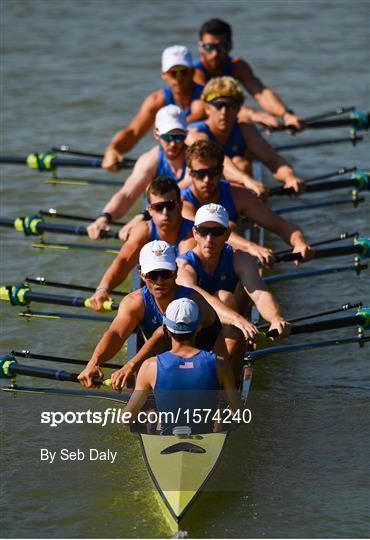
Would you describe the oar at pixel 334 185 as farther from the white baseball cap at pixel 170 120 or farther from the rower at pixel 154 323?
the rower at pixel 154 323

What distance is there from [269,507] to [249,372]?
1.08 meters

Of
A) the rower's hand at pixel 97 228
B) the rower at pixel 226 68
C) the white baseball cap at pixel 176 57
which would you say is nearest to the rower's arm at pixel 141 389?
the rower's hand at pixel 97 228

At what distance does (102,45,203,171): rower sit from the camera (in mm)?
12000

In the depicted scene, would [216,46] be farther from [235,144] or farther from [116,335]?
[116,335]

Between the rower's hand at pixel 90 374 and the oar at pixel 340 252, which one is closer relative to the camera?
the rower's hand at pixel 90 374

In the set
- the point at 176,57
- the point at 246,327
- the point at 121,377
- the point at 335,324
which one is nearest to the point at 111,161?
the point at 176,57

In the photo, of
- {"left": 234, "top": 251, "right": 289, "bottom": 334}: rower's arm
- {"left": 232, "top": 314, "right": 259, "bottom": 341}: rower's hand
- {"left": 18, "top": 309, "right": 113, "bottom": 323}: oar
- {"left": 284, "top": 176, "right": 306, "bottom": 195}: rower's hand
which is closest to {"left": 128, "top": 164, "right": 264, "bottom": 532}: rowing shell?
{"left": 232, "top": 314, "right": 259, "bottom": 341}: rower's hand

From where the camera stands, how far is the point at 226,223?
8.56 meters

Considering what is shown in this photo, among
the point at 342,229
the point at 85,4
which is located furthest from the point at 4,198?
the point at 85,4

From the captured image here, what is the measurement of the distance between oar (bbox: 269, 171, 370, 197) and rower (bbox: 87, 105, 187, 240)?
3.79 ft

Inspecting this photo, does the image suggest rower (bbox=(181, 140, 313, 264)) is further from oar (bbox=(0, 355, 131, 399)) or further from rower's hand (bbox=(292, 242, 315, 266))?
oar (bbox=(0, 355, 131, 399))

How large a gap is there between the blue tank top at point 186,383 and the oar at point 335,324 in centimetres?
136

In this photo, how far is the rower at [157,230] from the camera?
29.2ft

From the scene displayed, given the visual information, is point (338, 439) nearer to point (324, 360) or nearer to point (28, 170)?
point (324, 360)
